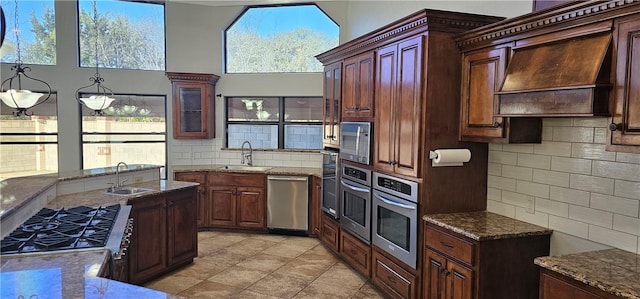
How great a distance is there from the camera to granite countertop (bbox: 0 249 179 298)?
1.57m

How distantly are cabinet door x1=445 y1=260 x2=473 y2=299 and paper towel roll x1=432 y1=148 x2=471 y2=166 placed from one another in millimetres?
713

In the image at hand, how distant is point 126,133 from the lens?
20.3 feet

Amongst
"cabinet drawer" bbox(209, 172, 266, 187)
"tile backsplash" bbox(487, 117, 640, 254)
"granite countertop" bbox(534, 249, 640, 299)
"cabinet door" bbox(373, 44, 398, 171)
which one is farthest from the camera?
"cabinet drawer" bbox(209, 172, 266, 187)

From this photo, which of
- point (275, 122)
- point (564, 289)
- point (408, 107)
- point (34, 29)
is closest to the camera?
point (564, 289)

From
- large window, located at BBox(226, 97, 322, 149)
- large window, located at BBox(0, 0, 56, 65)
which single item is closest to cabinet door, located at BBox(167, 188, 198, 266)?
large window, located at BBox(226, 97, 322, 149)

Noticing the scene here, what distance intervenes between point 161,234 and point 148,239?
0.53 ft

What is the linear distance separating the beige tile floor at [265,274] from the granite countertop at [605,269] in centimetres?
183

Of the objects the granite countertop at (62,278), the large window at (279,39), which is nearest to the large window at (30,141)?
the large window at (279,39)

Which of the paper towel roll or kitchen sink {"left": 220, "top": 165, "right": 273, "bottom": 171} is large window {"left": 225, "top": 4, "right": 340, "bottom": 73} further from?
the paper towel roll

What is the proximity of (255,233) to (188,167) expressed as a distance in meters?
1.35

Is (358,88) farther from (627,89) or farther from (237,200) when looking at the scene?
(237,200)

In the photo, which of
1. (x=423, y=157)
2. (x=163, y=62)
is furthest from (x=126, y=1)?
(x=423, y=157)

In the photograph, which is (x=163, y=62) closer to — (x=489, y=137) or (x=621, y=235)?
(x=489, y=137)

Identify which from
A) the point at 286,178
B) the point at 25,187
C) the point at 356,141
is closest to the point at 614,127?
the point at 356,141
